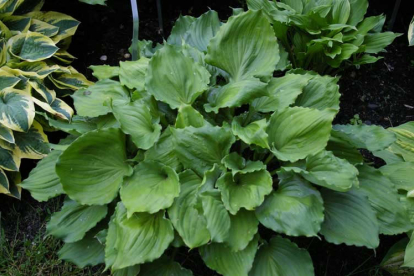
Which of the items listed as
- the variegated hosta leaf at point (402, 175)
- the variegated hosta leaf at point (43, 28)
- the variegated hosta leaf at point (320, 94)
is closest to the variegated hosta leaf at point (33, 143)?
the variegated hosta leaf at point (43, 28)

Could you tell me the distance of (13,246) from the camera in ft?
8.38

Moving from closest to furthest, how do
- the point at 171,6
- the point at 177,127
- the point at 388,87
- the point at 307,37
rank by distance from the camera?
the point at 177,127 → the point at 307,37 → the point at 388,87 → the point at 171,6

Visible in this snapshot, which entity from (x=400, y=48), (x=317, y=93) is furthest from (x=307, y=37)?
(x=400, y=48)

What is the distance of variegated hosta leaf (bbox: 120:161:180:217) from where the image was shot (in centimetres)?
192

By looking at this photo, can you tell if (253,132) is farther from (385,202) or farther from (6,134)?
(6,134)

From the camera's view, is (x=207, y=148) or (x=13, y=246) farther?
(x=13, y=246)

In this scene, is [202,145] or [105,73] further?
[105,73]

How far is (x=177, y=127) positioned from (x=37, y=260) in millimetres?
1123

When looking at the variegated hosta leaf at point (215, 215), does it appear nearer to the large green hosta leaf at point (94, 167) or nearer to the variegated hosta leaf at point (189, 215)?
the variegated hosta leaf at point (189, 215)

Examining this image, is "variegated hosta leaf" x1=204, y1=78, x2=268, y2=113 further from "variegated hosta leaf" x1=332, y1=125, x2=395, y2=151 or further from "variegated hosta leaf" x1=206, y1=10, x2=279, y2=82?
"variegated hosta leaf" x1=332, y1=125, x2=395, y2=151

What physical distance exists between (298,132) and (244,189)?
344mm

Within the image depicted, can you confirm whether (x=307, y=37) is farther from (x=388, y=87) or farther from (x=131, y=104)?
(x=131, y=104)

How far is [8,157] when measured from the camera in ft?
8.44

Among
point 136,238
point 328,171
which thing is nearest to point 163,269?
point 136,238
